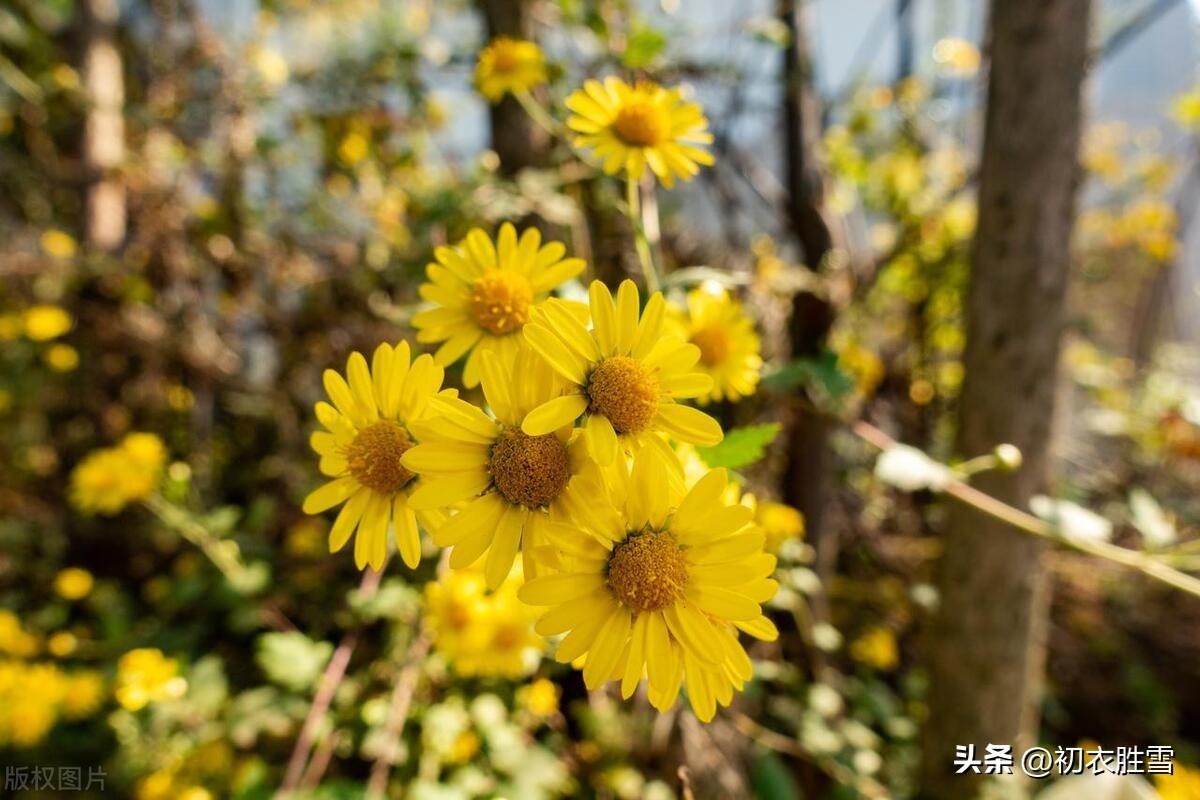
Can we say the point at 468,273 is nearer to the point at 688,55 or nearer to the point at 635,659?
the point at 635,659

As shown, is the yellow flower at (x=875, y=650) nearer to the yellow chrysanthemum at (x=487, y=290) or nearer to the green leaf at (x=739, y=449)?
the green leaf at (x=739, y=449)

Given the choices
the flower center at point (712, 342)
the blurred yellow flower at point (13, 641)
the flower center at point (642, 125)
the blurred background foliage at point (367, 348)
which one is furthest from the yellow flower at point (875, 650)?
the blurred yellow flower at point (13, 641)

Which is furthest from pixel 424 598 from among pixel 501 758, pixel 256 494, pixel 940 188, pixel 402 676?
pixel 940 188

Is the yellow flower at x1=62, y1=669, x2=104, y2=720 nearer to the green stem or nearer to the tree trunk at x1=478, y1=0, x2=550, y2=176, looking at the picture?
the tree trunk at x1=478, y1=0, x2=550, y2=176

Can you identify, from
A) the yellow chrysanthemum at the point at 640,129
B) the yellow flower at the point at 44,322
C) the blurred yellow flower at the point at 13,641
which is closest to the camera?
the yellow chrysanthemum at the point at 640,129

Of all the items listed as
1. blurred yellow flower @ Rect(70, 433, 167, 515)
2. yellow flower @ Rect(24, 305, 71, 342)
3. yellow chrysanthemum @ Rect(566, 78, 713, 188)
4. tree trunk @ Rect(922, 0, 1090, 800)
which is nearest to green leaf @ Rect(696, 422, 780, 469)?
yellow chrysanthemum @ Rect(566, 78, 713, 188)

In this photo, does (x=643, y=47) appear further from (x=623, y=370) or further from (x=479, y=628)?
(x=479, y=628)

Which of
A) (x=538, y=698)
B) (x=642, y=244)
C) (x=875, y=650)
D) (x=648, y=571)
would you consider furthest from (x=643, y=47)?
(x=875, y=650)
